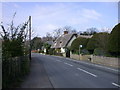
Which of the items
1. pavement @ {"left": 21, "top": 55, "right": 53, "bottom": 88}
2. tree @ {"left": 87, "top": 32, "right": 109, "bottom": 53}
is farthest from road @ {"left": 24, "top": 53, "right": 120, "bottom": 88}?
tree @ {"left": 87, "top": 32, "right": 109, "bottom": 53}

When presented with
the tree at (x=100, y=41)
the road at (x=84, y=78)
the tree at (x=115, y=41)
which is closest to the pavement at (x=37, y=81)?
the road at (x=84, y=78)

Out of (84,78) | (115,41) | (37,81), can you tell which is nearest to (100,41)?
(115,41)

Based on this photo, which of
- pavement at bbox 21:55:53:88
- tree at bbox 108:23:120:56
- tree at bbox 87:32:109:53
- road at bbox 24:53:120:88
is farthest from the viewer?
tree at bbox 87:32:109:53

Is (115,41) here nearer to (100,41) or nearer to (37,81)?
(100,41)

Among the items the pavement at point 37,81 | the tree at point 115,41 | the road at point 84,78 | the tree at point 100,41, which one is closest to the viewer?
the pavement at point 37,81

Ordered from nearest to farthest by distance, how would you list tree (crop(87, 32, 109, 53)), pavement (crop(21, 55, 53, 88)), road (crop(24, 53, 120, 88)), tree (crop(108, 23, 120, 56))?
pavement (crop(21, 55, 53, 88)) < road (crop(24, 53, 120, 88)) < tree (crop(108, 23, 120, 56)) < tree (crop(87, 32, 109, 53))

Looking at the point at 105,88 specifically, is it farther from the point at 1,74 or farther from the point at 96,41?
the point at 96,41

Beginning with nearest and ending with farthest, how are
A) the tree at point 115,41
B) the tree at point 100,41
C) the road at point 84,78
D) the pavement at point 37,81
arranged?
the pavement at point 37,81, the road at point 84,78, the tree at point 115,41, the tree at point 100,41

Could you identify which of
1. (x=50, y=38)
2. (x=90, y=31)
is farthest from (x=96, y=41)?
(x=50, y=38)

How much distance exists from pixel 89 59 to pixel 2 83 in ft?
117

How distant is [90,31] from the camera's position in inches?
4938

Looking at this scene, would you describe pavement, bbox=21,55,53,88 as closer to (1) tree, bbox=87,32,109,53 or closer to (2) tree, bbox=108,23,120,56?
(2) tree, bbox=108,23,120,56

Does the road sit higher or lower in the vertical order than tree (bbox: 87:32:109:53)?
lower

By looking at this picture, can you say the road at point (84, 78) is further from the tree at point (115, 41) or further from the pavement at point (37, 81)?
the tree at point (115, 41)
